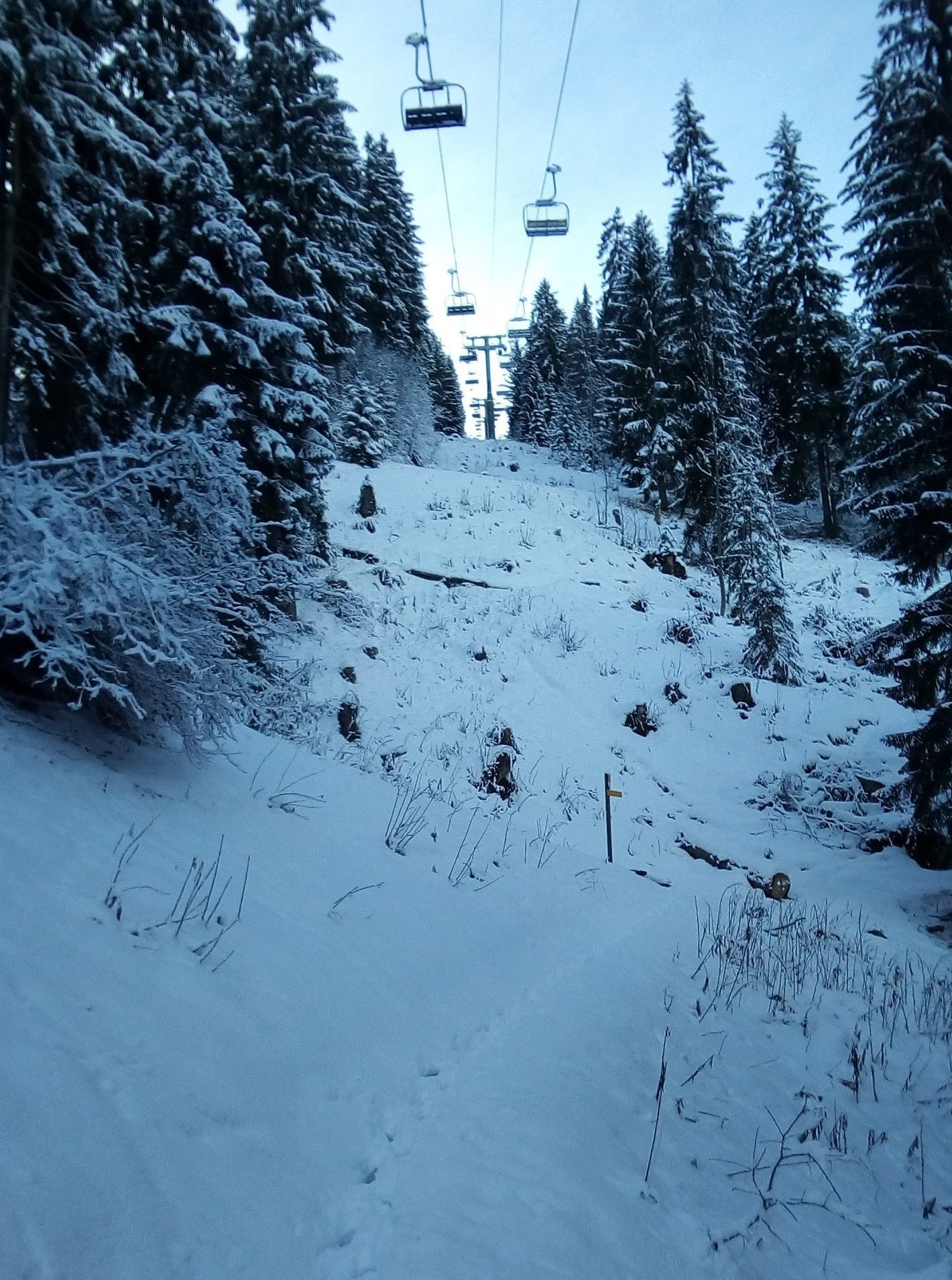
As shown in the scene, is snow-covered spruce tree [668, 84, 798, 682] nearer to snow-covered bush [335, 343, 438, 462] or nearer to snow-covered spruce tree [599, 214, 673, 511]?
snow-covered spruce tree [599, 214, 673, 511]

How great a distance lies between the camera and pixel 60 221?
728 cm

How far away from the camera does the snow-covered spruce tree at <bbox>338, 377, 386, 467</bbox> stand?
29.3 m

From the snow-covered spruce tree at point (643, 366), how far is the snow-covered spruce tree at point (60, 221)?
21.0 metres

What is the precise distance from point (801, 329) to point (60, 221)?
2850 centimetres

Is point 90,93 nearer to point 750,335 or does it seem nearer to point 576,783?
point 576,783

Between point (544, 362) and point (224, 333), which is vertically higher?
point (544, 362)

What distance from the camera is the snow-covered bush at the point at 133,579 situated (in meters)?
4.05

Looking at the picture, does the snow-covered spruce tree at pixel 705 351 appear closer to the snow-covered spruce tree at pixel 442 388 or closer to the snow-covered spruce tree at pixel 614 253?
the snow-covered spruce tree at pixel 614 253

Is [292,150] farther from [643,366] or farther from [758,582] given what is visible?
[643,366]

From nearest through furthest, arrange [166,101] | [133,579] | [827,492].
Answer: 1. [133,579]
2. [166,101]
3. [827,492]

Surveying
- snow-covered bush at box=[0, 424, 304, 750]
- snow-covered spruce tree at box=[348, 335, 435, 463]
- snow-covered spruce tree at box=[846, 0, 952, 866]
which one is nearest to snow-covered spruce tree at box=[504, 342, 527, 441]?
snow-covered spruce tree at box=[348, 335, 435, 463]

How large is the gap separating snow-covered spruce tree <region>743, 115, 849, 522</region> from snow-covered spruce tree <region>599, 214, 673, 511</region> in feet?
16.4

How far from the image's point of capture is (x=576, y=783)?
12000 millimetres

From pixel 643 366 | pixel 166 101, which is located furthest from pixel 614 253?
pixel 166 101
